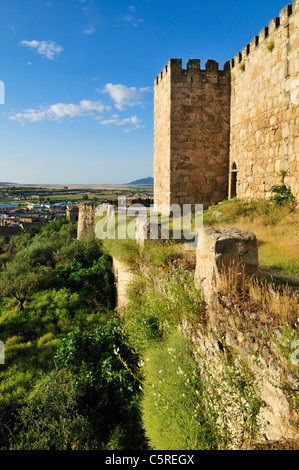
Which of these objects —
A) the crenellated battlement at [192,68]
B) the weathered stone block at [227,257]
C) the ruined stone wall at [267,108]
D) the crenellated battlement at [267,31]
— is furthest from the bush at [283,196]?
the crenellated battlement at [192,68]

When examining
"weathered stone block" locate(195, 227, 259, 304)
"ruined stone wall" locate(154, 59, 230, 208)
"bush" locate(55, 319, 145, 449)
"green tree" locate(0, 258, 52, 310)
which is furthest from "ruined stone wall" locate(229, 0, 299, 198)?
"green tree" locate(0, 258, 52, 310)

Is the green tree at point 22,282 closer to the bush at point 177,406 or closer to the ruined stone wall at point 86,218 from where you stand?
the ruined stone wall at point 86,218

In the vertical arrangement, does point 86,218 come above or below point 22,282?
above

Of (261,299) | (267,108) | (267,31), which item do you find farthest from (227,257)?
(267,31)

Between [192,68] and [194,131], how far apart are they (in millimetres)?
2258

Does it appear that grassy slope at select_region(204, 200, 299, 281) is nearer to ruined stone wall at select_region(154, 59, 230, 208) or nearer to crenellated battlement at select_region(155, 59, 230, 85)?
ruined stone wall at select_region(154, 59, 230, 208)

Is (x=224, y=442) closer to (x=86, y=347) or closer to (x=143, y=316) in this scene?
(x=143, y=316)

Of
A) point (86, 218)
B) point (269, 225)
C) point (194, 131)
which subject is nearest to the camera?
point (269, 225)

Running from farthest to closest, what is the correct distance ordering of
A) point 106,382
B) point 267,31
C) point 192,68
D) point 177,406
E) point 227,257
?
point 192,68 → point 267,31 → point 106,382 → point 227,257 → point 177,406

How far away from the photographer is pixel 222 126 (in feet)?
36.1

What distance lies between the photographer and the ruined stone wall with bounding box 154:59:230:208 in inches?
413

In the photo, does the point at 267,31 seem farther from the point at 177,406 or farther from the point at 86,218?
the point at 86,218
